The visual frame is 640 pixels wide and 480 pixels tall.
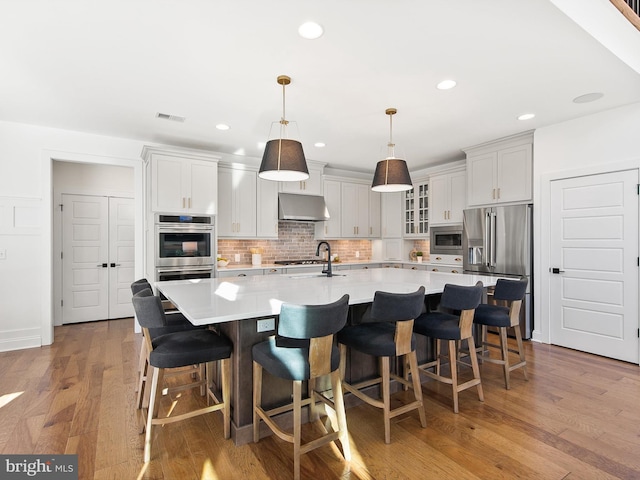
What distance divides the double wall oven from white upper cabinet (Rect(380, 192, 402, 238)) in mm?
3425

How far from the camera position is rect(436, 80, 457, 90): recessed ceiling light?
9.68 ft

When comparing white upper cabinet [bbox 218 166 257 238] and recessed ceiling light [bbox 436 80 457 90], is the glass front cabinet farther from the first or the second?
recessed ceiling light [bbox 436 80 457 90]

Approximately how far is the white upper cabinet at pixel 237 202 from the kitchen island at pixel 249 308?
7.31 feet

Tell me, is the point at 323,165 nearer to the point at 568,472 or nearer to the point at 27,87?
the point at 27,87

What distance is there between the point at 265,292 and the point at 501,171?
3744mm

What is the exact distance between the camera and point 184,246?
4574 mm

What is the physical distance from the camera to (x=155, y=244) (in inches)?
Answer: 172

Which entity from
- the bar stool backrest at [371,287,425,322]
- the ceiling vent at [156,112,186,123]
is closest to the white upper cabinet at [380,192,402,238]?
the ceiling vent at [156,112,186,123]

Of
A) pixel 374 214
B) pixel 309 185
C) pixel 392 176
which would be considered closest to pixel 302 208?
pixel 309 185

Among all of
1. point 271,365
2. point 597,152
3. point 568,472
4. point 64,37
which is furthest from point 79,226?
point 597,152

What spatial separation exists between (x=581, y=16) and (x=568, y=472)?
268 cm

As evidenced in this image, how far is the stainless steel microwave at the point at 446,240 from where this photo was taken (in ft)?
17.6

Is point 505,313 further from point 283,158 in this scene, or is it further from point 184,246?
point 184,246

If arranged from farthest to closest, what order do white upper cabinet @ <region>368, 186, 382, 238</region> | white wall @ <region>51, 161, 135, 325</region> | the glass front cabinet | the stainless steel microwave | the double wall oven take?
white upper cabinet @ <region>368, 186, 382, 238</region>, the glass front cabinet, the stainless steel microwave, white wall @ <region>51, 161, 135, 325</region>, the double wall oven
